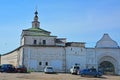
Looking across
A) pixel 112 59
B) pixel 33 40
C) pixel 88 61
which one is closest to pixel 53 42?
pixel 33 40

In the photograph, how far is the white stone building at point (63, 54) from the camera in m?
59.4

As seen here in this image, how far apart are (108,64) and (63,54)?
35.0 feet

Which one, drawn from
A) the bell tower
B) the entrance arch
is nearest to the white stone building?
the entrance arch

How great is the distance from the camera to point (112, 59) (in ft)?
207

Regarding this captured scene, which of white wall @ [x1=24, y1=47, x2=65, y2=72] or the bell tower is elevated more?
the bell tower

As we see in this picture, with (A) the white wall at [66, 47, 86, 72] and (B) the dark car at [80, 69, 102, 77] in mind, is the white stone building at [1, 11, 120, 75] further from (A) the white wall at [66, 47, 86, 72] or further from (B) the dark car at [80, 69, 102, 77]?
(B) the dark car at [80, 69, 102, 77]

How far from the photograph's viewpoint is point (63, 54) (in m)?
60.4

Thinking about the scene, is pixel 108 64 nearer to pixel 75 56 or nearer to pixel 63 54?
pixel 75 56

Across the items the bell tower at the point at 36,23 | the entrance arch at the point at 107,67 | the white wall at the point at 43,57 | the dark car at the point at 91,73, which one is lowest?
the dark car at the point at 91,73

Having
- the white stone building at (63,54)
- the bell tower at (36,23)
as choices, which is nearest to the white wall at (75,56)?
the white stone building at (63,54)

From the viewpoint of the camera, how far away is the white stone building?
195 feet

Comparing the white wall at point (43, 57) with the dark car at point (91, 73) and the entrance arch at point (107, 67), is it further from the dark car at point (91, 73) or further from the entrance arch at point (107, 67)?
the dark car at point (91, 73)

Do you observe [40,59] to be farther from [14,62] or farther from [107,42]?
[107,42]

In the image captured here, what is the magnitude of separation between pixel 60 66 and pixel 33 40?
9691 mm
